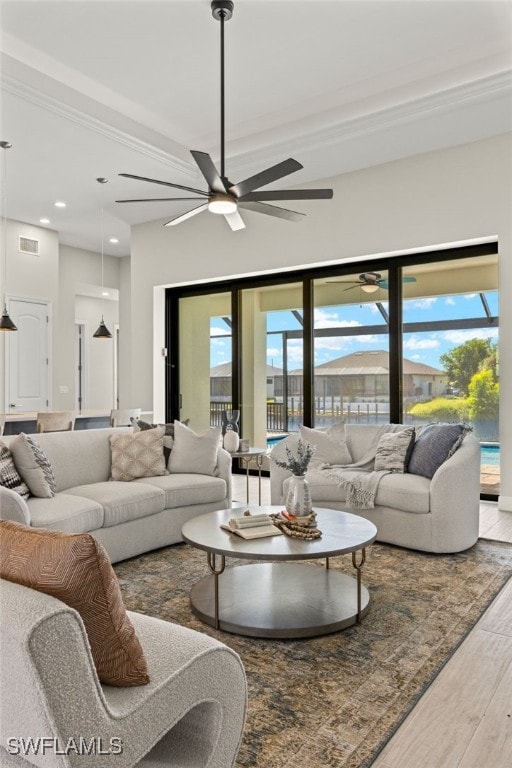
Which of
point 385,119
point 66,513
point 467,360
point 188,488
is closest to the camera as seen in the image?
point 66,513

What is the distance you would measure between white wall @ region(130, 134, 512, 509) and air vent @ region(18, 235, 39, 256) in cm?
158

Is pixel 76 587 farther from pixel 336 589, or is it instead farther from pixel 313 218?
pixel 313 218

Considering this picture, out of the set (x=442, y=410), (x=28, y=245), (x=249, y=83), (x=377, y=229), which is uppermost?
(x=249, y=83)

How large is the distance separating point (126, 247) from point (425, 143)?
5.43 meters

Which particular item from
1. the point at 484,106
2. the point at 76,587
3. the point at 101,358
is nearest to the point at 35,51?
the point at 484,106

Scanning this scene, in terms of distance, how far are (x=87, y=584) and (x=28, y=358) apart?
728 centimetres

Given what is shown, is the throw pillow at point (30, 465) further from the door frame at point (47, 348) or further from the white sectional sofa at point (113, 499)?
the door frame at point (47, 348)

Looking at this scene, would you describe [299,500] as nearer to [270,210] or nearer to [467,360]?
[270,210]

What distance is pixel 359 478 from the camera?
403 centimetres

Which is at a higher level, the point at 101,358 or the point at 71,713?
the point at 101,358

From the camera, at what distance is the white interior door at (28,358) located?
7543mm

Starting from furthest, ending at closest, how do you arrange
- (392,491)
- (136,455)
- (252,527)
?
(136,455)
(392,491)
(252,527)

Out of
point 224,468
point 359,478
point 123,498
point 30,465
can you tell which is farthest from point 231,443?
point 30,465

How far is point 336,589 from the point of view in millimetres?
2891
